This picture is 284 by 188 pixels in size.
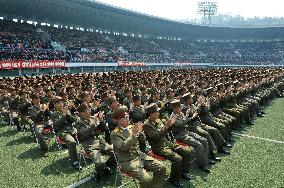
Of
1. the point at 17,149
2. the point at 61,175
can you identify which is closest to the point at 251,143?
the point at 61,175

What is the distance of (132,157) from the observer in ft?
23.8

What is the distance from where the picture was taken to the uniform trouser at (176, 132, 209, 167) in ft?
30.1

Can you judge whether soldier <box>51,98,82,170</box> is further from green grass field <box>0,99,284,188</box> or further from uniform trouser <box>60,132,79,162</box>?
green grass field <box>0,99,284,188</box>

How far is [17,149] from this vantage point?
11.5m

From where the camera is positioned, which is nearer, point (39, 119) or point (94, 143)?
point (94, 143)

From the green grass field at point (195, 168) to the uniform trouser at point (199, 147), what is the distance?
11.6 inches

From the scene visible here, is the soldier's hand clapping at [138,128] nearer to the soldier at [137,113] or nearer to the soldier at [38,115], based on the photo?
the soldier at [137,113]

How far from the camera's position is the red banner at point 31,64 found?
38144 mm

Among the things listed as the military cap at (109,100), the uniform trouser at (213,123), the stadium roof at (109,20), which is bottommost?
the uniform trouser at (213,123)

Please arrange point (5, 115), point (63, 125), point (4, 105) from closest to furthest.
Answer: point (63, 125) → point (5, 115) → point (4, 105)

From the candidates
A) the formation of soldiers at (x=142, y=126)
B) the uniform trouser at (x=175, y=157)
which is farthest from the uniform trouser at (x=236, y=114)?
the uniform trouser at (x=175, y=157)

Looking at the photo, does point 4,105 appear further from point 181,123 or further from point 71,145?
point 181,123

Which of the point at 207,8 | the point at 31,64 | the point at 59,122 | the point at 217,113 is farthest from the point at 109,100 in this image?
the point at 207,8

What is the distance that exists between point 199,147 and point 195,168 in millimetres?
634
